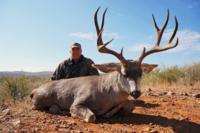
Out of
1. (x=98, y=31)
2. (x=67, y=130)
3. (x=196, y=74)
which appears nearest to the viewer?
(x=67, y=130)

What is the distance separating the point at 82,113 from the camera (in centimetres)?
625

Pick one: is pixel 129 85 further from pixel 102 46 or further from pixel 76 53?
pixel 76 53

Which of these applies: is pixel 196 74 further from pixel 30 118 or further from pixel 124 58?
pixel 30 118

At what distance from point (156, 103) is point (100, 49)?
225 cm

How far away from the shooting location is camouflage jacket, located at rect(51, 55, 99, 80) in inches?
334

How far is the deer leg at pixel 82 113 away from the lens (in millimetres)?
6055

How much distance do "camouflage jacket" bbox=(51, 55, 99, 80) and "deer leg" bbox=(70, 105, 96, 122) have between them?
198cm

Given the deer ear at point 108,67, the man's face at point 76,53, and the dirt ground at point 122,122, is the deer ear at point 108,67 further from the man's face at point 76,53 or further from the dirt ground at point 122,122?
the man's face at point 76,53

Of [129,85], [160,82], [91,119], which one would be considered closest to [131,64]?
[129,85]

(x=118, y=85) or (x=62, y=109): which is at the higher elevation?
(x=118, y=85)

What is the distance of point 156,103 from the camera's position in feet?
26.5

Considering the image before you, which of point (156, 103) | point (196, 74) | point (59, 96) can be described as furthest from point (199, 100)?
point (196, 74)

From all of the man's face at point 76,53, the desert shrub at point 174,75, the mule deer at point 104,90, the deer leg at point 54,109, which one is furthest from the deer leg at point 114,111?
the desert shrub at point 174,75

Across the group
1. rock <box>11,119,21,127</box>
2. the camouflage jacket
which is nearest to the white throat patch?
rock <box>11,119,21,127</box>
